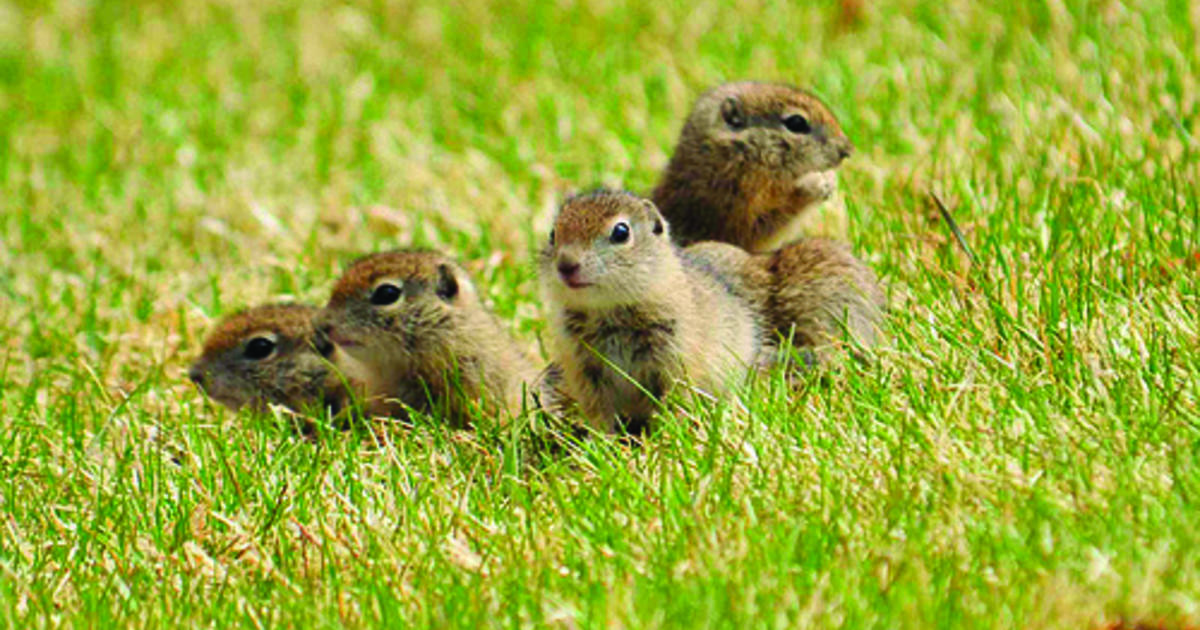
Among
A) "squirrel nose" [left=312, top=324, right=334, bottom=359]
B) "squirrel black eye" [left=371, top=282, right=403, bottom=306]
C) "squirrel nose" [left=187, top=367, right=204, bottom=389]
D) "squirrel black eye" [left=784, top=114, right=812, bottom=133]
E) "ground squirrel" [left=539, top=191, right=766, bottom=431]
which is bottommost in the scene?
"squirrel nose" [left=187, top=367, right=204, bottom=389]

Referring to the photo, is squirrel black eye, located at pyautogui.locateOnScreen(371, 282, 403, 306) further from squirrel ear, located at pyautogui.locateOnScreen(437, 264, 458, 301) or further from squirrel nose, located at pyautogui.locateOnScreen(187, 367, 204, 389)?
squirrel nose, located at pyautogui.locateOnScreen(187, 367, 204, 389)

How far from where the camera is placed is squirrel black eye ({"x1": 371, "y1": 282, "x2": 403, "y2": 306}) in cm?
582

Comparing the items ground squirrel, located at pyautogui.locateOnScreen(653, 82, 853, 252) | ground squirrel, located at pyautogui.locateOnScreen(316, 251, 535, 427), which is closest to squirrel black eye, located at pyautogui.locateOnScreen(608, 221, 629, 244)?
ground squirrel, located at pyautogui.locateOnScreen(316, 251, 535, 427)

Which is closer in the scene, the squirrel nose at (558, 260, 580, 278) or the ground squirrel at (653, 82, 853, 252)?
the squirrel nose at (558, 260, 580, 278)

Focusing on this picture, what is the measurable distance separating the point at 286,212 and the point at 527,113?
1.39 m

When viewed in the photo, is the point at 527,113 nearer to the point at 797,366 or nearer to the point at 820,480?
the point at 797,366

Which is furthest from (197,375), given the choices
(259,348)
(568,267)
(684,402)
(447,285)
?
(684,402)

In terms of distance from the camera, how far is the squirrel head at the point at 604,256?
16.4ft

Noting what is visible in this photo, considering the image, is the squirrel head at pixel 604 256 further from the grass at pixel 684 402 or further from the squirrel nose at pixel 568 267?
the grass at pixel 684 402

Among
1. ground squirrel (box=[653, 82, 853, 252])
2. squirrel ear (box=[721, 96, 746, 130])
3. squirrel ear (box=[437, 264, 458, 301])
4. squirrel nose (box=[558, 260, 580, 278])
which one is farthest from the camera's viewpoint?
squirrel ear (box=[721, 96, 746, 130])

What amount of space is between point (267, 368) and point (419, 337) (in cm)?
66

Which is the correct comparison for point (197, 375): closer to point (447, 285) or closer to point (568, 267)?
point (447, 285)

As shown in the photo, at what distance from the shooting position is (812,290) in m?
5.49

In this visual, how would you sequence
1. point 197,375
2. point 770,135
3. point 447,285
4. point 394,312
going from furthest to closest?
point 770,135, point 197,375, point 447,285, point 394,312
